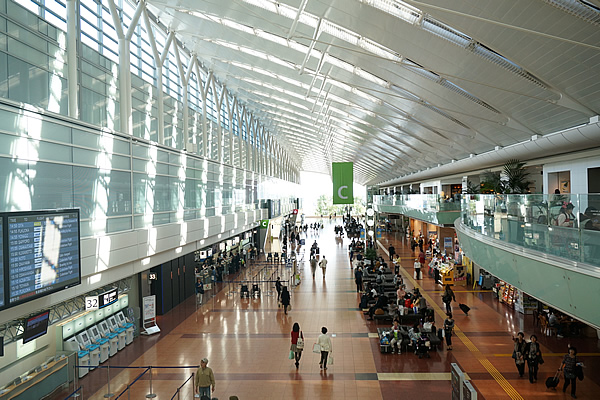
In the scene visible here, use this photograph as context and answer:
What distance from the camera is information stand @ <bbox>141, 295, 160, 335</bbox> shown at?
13906mm

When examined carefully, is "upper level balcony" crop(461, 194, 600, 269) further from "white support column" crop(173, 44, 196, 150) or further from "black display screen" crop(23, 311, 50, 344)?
"white support column" crop(173, 44, 196, 150)

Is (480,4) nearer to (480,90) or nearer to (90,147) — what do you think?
(480,90)

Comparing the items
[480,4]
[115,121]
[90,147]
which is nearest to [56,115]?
[90,147]

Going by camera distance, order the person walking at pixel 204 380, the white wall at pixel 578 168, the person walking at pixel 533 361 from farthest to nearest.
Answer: the white wall at pixel 578 168 → the person walking at pixel 533 361 → the person walking at pixel 204 380

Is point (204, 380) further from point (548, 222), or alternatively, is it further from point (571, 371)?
point (571, 371)

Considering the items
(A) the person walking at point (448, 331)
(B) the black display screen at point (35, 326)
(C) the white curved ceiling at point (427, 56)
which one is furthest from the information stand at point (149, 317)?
(C) the white curved ceiling at point (427, 56)

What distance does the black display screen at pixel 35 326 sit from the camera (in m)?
7.87

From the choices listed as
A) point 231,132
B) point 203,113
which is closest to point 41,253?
point 203,113

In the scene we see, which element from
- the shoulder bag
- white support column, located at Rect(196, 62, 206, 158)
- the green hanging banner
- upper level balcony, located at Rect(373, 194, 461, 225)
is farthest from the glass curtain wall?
upper level balcony, located at Rect(373, 194, 461, 225)

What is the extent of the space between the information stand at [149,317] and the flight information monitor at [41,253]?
19.8ft

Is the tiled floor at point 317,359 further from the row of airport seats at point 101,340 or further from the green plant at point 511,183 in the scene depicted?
the green plant at point 511,183

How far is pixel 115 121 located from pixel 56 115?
3.62 meters

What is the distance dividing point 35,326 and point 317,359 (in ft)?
22.0

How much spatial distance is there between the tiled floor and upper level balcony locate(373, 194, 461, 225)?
17.6ft
